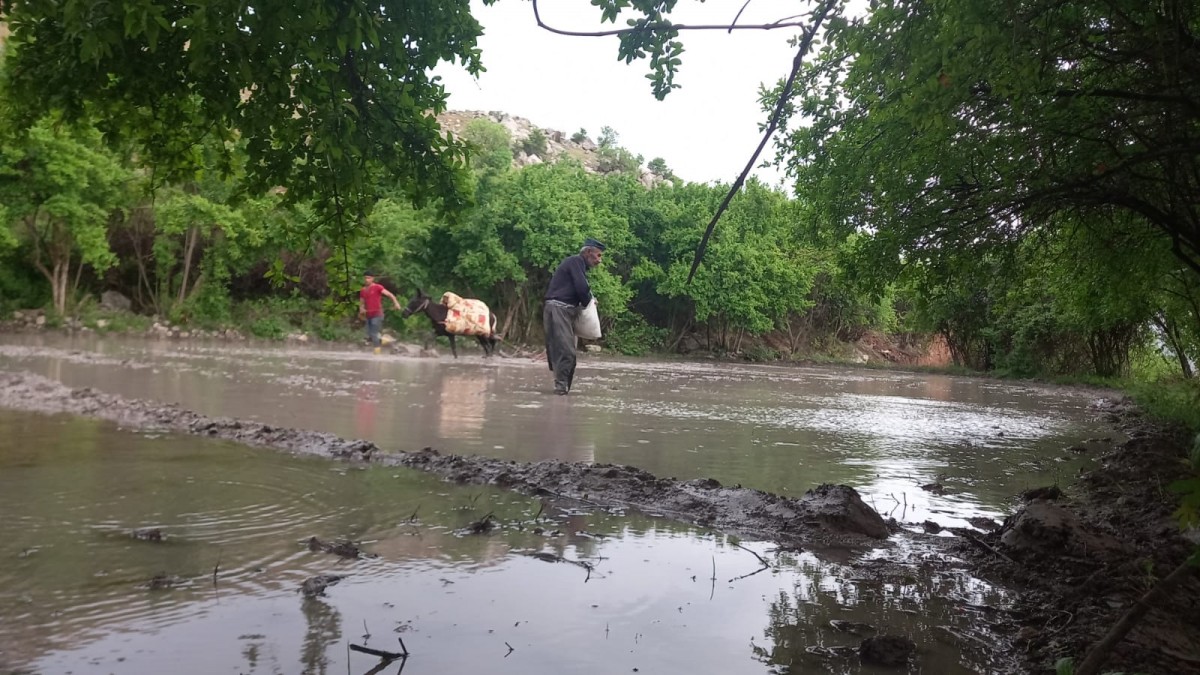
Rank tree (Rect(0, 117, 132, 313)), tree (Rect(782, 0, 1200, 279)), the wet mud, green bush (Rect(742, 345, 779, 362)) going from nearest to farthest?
the wet mud
tree (Rect(782, 0, 1200, 279))
tree (Rect(0, 117, 132, 313))
green bush (Rect(742, 345, 779, 362))

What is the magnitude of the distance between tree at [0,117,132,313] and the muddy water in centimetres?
1675

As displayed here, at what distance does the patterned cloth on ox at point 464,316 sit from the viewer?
56.6 feet

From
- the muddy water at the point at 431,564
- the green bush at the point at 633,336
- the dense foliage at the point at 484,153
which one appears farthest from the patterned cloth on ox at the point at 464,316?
the green bush at the point at 633,336

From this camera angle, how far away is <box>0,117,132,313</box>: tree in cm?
2028

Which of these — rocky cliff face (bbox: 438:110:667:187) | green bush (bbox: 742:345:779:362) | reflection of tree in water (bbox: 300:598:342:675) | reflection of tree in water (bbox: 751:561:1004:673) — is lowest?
reflection of tree in water (bbox: 300:598:342:675)

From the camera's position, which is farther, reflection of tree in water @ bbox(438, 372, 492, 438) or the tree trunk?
the tree trunk

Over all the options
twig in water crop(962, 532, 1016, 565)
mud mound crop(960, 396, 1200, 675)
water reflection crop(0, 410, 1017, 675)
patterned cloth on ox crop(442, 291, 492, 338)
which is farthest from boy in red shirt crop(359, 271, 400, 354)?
mud mound crop(960, 396, 1200, 675)

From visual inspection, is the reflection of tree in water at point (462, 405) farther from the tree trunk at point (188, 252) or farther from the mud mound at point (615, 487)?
the tree trunk at point (188, 252)

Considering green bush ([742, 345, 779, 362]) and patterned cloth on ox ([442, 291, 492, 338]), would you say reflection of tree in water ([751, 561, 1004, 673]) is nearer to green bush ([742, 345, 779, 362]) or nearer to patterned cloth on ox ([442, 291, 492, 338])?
patterned cloth on ox ([442, 291, 492, 338])

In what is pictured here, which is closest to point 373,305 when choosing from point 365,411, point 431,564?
point 365,411

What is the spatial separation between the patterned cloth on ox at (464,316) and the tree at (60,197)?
9.91 metres

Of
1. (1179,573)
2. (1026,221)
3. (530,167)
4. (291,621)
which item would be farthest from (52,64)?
(530,167)

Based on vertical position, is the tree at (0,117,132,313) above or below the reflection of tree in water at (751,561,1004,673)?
above

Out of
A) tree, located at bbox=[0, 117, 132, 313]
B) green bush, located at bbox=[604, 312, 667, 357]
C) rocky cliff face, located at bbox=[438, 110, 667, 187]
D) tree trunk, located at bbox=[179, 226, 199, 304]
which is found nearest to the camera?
tree, located at bbox=[0, 117, 132, 313]
